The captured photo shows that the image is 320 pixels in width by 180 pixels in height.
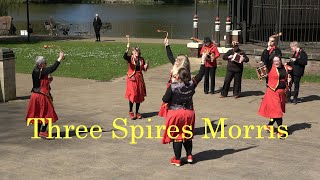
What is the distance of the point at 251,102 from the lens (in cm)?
1371

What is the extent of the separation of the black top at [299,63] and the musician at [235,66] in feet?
4.54

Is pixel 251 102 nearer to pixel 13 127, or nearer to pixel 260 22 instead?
pixel 13 127

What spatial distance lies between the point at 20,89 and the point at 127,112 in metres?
5.22

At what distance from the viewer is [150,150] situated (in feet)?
29.6

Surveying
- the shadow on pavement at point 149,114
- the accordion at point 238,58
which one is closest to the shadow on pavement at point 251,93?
the accordion at point 238,58

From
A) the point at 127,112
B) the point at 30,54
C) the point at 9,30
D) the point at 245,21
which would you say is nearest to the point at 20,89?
the point at 127,112

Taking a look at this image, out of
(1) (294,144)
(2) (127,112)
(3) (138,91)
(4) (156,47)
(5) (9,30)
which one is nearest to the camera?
(1) (294,144)

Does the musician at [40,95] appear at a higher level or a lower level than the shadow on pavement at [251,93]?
higher

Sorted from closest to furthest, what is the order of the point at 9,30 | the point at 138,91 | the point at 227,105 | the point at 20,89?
the point at 138,91
the point at 227,105
the point at 20,89
the point at 9,30

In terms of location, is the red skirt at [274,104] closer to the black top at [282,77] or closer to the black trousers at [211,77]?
the black top at [282,77]

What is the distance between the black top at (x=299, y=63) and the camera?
1302 cm

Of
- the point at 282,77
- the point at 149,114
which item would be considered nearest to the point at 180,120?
the point at 282,77

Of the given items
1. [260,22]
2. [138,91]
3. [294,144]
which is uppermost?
[260,22]

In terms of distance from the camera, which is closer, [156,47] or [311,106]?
[311,106]
